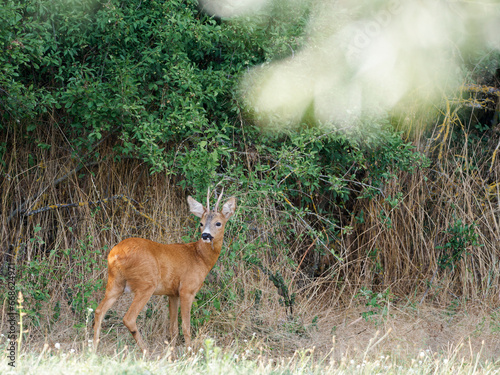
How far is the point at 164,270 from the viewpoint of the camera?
16.0 feet

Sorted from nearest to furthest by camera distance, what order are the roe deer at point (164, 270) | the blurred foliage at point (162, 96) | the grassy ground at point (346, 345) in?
the grassy ground at point (346, 345), the roe deer at point (164, 270), the blurred foliage at point (162, 96)

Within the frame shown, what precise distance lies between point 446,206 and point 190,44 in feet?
11.9

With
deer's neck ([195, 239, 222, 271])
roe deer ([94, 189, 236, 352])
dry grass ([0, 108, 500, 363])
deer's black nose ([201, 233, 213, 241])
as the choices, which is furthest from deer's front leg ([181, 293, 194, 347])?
deer's black nose ([201, 233, 213, 241])

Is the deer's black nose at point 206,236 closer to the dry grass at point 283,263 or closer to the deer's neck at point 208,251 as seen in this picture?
the deer's neck at point 208,251

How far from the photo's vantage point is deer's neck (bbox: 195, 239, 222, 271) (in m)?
5.13

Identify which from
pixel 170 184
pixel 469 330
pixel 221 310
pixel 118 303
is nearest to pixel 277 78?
pixel 170 184

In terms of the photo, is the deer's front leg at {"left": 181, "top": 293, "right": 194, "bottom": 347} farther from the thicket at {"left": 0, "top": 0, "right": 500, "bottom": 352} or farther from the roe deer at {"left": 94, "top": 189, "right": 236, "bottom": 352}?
the thicket at {"left": 0, "top": 0, "right": 500, "bottom": 352}

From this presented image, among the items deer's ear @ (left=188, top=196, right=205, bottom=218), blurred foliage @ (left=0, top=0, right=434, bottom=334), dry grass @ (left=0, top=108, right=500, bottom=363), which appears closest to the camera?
deer's ear @ (left=188, top=196, right=205, bottom=218)

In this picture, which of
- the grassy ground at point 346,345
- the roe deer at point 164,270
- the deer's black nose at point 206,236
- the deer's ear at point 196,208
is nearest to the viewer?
the grassy ground at point 346,345

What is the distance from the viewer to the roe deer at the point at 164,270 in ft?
15.4

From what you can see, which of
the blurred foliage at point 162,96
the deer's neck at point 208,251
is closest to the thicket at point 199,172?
the blurred foliage at point 162,96

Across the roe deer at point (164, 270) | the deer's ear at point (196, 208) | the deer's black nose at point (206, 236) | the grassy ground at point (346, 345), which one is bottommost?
the grassy ground at point (346, 345)

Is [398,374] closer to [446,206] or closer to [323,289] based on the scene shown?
[323,289]

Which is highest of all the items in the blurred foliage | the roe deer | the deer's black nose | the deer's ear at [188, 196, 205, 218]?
the blurred foliage
